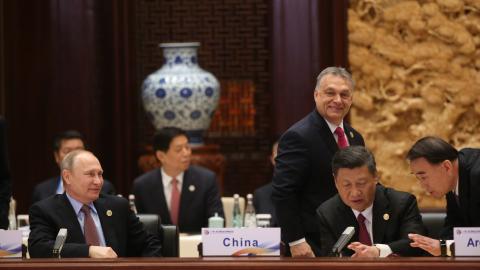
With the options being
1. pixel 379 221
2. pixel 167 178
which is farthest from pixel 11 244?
pixel 167 178

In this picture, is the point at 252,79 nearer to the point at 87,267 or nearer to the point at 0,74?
the point at 0,74

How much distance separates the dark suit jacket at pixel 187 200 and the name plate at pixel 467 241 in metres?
2.61

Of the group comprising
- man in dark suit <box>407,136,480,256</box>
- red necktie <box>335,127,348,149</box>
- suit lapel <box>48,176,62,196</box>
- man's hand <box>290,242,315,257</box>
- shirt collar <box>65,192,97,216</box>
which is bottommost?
man's hand <box>290,242,315,257</box>

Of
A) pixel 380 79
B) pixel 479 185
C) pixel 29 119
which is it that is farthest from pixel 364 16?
pixel 479 185

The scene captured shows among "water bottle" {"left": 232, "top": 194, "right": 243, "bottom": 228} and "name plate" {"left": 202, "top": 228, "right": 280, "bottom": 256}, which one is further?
"water bottle" {"left": 232, "top": 194, "right": 243, "bottom": 228}

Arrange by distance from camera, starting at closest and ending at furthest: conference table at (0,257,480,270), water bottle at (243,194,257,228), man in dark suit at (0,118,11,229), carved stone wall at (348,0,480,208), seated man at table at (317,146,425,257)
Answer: conference table at (0,257,480,270)
seated man at table at (317,146,425,257)
man in dark suit at (0,118,11,229)
water bottle at (243,194,257,228)
carved stone wall at (348,0,480,208)

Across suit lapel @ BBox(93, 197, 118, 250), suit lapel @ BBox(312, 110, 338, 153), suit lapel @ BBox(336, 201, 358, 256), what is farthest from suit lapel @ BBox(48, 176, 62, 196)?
suit lapel @ BBox(336, 201, 358, 256)

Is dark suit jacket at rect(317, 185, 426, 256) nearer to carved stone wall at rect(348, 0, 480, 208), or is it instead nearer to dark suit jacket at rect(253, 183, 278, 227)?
dark suit jacket at rect(253, 183, 278, 227)

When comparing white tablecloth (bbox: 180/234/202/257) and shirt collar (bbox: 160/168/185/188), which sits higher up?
Result: shirt collar (bbox: 160/168/185/188)

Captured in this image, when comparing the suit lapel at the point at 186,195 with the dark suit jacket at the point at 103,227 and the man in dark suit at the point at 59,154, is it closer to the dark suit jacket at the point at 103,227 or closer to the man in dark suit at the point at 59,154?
the man in dark suit at the point at 59,154

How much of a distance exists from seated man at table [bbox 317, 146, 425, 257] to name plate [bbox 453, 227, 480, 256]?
42cm

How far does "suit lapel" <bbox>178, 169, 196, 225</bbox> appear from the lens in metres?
5.87

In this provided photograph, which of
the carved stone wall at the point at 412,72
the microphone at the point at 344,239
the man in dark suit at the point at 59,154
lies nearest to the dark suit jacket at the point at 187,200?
the man in dark suit at the point at 59,154

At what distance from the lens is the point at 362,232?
3.90 meters
